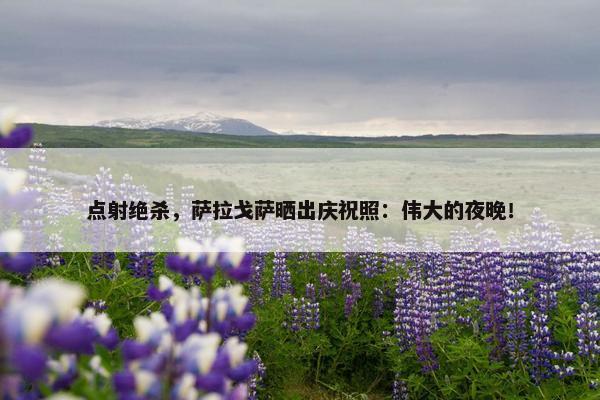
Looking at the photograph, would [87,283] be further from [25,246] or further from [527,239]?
[527,239]

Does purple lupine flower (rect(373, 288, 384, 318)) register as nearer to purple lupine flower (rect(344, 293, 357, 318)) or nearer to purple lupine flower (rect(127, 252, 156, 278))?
purple lupine flower (rect(344, 293, 357, 318))

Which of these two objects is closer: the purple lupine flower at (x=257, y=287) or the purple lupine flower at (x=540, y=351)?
the purple lupine flower at (x=540, y=351)

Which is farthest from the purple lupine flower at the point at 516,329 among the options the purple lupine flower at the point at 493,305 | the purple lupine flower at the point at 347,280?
the purple lupine flower at the point at 347,280

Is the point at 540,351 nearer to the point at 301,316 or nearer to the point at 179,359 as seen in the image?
the point at 301,316

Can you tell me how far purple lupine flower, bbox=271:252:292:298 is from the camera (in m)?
8.45

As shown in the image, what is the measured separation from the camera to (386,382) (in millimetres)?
8320

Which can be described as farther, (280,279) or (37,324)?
(280,279)

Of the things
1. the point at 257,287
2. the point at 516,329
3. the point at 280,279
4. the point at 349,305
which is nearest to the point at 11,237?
the point at 516,329

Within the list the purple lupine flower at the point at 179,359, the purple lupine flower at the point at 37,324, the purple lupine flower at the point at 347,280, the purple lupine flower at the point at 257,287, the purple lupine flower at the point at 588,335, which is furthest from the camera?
the purple lupine flower at the point at 347,280

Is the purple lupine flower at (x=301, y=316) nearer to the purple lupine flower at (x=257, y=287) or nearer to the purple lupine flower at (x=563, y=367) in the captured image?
the purple lupine flower at (x=257, y=287)

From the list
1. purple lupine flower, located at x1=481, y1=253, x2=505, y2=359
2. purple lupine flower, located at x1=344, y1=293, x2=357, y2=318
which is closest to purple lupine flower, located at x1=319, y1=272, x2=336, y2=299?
purple lupine flower, located at x1=344, y1=293, x2=357, y2=318

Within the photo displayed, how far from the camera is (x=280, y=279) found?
8562 millimetres

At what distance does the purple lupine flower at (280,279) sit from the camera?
8.45 m

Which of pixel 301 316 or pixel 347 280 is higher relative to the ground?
pixel 347 280
